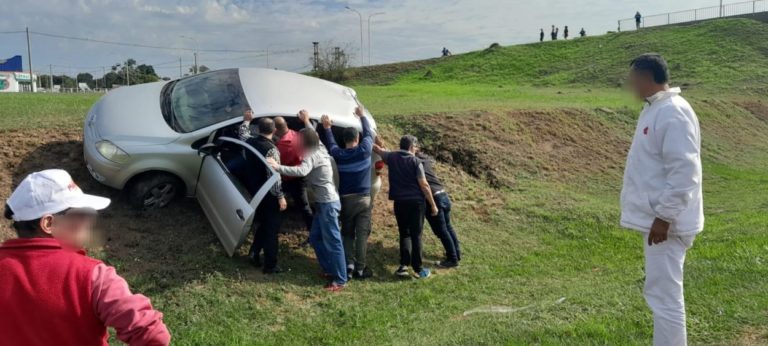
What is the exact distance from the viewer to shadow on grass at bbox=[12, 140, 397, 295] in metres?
6.02

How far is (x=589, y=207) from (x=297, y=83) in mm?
5586

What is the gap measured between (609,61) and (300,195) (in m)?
38.5

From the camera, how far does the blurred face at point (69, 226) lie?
2178 millimetres

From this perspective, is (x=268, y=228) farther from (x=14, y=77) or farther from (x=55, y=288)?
(x=14, y=77)

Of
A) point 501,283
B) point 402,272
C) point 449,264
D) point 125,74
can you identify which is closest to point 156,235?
point 402,272

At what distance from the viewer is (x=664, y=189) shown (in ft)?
11.9

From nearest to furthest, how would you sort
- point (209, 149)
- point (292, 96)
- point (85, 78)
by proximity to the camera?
point (209, 149) → point (292, 96) → point (85, 78)

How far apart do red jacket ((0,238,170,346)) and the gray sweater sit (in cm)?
424

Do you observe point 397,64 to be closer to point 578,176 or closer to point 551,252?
point 578,176

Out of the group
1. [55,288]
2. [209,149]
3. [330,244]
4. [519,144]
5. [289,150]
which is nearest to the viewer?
[55,288]

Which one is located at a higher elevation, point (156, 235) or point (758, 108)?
point (758, 108)

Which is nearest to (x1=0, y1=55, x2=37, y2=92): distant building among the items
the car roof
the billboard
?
the billboard

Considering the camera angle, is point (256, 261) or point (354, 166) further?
point (354, 166)

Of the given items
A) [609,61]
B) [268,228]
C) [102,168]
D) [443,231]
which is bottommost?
[443,231]
